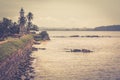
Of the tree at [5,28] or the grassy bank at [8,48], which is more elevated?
the tree at [5,28]

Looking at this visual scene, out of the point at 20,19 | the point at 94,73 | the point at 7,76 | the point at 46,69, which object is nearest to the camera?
the point at 7,76

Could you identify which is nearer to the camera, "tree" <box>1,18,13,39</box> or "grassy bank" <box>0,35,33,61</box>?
"grassy bank" <box>0,35,33,61</box>

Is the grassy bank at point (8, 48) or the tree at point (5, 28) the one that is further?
the tree at point (5, 28)

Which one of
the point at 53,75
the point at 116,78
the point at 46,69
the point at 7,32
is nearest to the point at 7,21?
the point at 7,32

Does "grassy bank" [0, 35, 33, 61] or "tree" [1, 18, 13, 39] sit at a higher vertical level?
"tree" [1, 18, 13, 39]

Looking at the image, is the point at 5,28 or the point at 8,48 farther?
the point at 5,28

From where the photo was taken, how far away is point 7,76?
148 ft

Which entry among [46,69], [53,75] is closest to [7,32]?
[46,69]

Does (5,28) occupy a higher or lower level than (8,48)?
higher

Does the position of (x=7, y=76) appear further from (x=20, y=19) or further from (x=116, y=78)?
(x=20, y=19)

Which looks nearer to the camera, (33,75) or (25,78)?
(25,78)

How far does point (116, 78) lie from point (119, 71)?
8.24m

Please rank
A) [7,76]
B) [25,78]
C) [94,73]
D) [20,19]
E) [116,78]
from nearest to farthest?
[7,76], [25,78], [116,78], [94,73], [20,19]

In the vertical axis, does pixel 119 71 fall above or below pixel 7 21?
below
